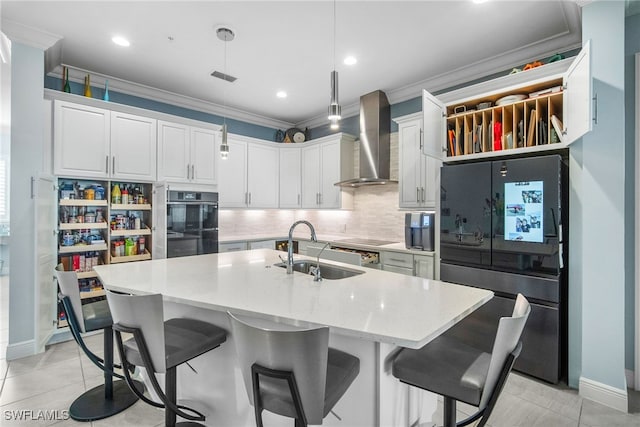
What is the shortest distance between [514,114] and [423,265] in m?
1.69

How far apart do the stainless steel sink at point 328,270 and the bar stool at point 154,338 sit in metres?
0.92

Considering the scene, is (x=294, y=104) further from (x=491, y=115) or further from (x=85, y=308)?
(x=85, y=308)

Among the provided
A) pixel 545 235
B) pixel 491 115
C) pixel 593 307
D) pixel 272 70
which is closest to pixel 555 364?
pixel 593 307

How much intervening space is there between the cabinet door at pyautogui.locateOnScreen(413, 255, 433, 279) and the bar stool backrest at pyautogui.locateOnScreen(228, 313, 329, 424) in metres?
2.56

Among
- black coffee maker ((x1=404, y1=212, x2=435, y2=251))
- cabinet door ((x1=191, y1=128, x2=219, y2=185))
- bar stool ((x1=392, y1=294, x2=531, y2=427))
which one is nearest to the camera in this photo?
bar stool ((x1=392, y1=294, x2=531, y2=427))

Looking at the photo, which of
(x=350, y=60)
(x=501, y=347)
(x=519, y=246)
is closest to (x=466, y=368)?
(x=501, y=347)

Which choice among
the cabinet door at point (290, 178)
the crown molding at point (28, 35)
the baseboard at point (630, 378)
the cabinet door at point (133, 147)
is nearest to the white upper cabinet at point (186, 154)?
the cabinet door at point (133, 147)

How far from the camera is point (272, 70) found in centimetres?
358

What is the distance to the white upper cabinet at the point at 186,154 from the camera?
3.86 meters

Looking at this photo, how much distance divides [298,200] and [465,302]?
406 centimetres

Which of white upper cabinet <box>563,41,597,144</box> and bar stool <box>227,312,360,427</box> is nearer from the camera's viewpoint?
bar stool <box>227,312,360,427</box>

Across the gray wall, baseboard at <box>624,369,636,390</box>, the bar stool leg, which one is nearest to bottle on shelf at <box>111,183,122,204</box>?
the bar stool leg

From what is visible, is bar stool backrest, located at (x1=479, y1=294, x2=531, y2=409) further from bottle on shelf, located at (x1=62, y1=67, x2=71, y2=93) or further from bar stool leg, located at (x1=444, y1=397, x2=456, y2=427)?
bottle on shelf, located at (x1=62, y1=67, x2=71, y2=93)

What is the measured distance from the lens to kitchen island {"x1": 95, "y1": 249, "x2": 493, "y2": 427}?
1260 mm
